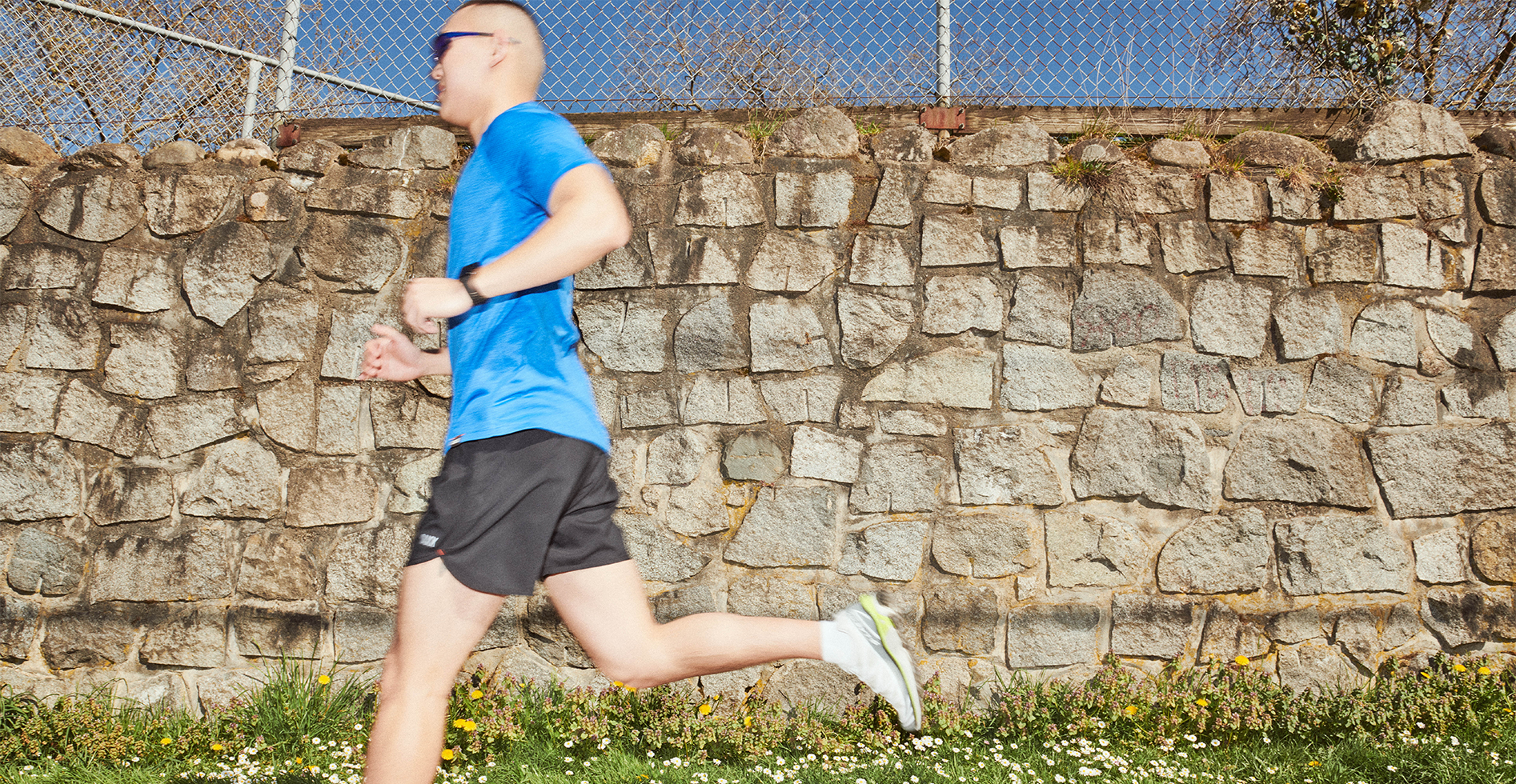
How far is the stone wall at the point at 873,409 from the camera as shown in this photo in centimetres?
309

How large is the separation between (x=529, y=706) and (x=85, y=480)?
1.82 meters

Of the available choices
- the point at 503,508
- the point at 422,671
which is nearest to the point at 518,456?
the point at 503,508

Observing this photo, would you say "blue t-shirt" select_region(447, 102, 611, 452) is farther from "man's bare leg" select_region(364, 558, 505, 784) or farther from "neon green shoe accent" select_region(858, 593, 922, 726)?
"neon green shoe accent" select_region(858, 593, 922, 726)

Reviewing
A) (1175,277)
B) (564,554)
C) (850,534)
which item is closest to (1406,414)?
(1175,277)

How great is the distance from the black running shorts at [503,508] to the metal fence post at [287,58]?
2.62 meters

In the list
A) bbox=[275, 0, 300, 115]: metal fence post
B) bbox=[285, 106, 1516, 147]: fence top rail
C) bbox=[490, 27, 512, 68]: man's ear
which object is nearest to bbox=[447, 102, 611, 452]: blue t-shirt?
bbox=[490, 27, 512, 68]: man's ear

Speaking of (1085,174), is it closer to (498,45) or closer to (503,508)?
(498,45)

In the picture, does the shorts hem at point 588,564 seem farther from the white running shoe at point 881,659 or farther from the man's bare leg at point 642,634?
the white running shoe at point 881,659

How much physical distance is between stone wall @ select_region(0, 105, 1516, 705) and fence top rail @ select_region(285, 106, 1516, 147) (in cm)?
17

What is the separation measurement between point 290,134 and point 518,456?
2.52 meters

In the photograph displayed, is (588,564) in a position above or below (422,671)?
above

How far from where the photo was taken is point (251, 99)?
3543mm

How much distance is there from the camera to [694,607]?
308 cm

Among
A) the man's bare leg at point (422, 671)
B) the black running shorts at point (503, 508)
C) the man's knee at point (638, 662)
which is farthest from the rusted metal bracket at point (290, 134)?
the man's knee at point (638, 662)
